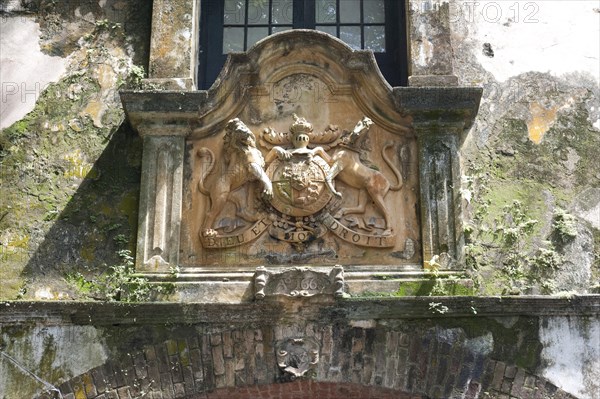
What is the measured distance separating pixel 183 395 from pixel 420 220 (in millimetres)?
2254

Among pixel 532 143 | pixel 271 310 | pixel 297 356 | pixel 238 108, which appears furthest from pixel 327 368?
pixel 532 143

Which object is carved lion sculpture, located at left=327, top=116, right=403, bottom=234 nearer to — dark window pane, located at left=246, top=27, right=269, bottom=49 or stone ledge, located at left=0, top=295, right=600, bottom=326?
stone ledge, located at left=0, top=295, right=600, bottom=326

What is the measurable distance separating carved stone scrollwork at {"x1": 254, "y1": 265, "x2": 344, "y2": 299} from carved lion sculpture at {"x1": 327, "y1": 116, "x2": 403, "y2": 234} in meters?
0.61

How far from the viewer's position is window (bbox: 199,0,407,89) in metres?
9.09

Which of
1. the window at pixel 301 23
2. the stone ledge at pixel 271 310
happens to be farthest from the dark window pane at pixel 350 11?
the stone ledge at pixel 271 310

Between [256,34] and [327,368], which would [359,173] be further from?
[256,34]

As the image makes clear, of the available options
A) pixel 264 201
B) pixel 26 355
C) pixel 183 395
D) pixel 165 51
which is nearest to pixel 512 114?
pixel 264 201

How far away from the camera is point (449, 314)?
7.71 m

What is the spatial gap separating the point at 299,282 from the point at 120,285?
4.46 ft

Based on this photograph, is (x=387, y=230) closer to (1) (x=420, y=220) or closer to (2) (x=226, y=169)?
(1) (x=420, y=220)

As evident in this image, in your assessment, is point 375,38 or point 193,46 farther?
point 375,38

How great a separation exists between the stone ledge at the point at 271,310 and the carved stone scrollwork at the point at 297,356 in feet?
0.63

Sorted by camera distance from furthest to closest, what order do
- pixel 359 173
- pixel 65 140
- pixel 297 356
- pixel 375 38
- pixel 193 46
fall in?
pixel 375 38 → pixel 193 46 → pixel 65 140 → pixel 359 173 → pixel 297 356

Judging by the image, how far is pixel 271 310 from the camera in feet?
25.3
